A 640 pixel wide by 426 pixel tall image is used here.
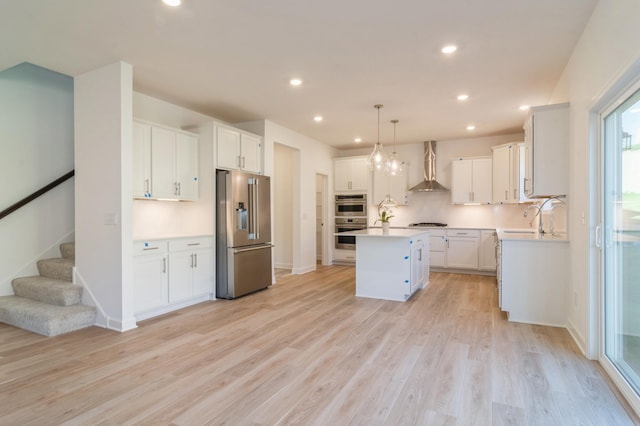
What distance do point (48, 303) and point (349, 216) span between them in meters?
5.78

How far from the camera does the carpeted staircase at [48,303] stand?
3.39 metres

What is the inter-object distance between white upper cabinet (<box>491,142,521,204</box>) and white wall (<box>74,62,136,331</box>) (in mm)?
5755

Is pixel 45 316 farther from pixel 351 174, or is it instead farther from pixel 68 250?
pixel 351 174

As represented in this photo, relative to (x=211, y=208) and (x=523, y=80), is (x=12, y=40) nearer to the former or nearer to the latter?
(x=211, y=208)

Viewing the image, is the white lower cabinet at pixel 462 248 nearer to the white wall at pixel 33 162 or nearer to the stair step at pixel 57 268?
the stair step at pixel 57 268

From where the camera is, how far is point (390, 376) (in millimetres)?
2490

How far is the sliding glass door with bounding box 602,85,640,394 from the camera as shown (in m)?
2.19

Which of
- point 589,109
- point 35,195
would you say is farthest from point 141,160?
point 589,109

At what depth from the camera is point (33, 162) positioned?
427 cm

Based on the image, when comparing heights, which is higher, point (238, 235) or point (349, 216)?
point (349, 216)

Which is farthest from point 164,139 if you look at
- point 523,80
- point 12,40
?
point 523,80

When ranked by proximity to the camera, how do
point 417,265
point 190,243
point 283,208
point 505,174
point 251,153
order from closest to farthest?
point 190,243 < point 417,265 < point 251,153 < point 505,174 < point 283,208

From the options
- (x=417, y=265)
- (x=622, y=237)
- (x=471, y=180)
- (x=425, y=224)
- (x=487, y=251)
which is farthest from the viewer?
(x=425, y=224)

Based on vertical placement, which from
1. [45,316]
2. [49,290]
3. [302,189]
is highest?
[302,189]
